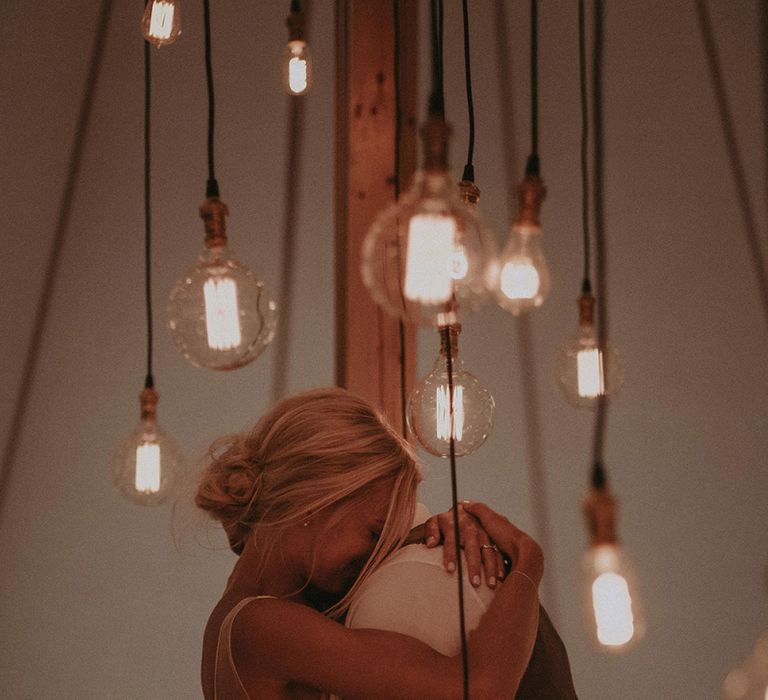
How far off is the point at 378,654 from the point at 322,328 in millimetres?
2000

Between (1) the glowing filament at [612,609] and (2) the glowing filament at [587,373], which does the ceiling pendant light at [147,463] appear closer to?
(2) the glowing filament at [587,373]

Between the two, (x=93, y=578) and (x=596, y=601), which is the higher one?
(x=93, y=578)

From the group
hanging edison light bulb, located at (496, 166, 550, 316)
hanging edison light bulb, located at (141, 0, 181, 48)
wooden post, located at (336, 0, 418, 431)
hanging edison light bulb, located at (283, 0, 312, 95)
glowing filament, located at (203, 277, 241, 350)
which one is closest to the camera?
hanging edison light bulb, located at (496, 166, 550, 316)

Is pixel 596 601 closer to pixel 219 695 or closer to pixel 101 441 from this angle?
pixel 219 695

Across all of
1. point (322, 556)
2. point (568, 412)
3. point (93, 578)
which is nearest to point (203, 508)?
point (322, 556)

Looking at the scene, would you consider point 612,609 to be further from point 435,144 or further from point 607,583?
point 435,144

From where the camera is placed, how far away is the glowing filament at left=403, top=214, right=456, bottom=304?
2.99 feet

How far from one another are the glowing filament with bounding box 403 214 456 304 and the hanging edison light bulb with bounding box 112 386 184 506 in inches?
54.5

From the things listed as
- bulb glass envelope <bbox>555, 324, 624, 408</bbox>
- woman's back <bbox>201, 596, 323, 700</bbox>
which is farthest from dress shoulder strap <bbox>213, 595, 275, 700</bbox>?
bulb glass envelope <bbox>555, 324, 624, 408</bbox>

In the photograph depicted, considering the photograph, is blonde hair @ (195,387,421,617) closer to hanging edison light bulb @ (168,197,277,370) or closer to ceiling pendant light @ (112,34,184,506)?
hanging edison light bulb @ (168,197,277,370)

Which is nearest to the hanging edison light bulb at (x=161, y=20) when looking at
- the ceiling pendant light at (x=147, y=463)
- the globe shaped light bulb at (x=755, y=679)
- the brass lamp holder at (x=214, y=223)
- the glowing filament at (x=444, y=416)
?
the ceiling pendant light at (x=147, y=463)

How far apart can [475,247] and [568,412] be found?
89.3 inches

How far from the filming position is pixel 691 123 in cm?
316

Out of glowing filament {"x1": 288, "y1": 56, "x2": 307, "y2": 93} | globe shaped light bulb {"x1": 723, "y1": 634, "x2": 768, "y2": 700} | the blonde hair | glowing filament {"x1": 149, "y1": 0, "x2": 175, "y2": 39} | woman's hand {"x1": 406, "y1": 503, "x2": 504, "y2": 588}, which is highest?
glowing filament {"x1": 149, "y1": 0, "x2": 175, "y2": 39}
